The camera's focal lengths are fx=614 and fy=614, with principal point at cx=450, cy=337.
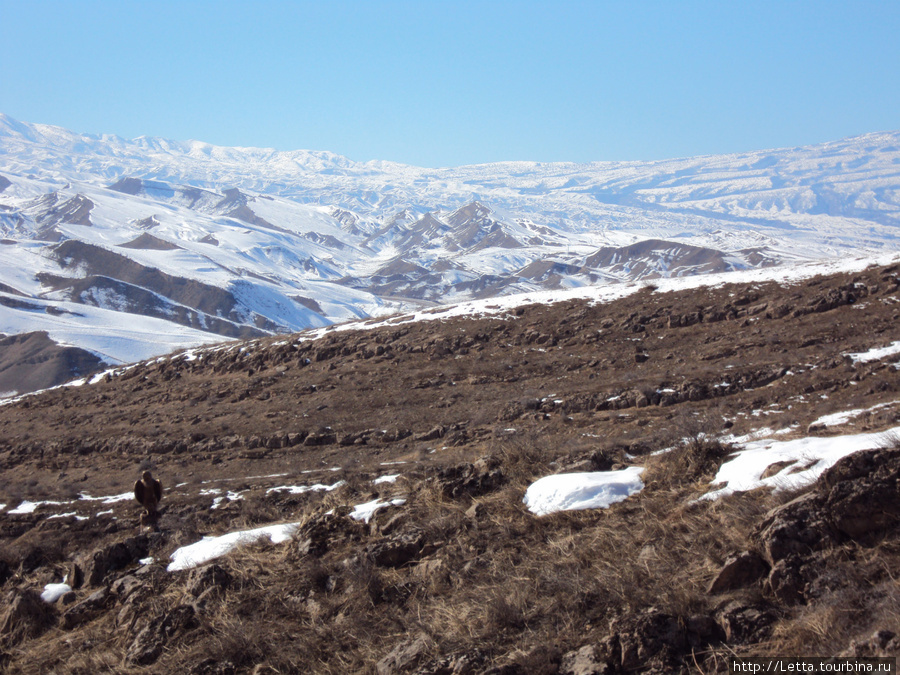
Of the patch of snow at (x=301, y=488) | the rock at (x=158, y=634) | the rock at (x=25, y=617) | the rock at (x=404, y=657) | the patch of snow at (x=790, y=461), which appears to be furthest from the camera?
the patch of snow at (x=301, y=488)

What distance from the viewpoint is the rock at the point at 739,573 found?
3436mm

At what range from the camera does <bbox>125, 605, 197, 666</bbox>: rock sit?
398 cm

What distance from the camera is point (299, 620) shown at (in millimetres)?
4117

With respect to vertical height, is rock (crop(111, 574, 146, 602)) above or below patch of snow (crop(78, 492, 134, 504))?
above

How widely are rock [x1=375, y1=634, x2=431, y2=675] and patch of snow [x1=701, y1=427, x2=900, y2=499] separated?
2515mm

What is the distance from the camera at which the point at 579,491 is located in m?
5.20

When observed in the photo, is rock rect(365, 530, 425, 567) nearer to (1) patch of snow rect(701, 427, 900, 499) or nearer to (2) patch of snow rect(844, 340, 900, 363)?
(1) patch of snow rect(701, 427, 900, 499)

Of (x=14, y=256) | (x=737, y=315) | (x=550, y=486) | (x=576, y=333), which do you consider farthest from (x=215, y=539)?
(x=14, y=256)

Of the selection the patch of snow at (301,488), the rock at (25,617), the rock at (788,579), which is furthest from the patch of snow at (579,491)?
the patch of snow at (301,488)

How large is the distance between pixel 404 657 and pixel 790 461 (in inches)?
133

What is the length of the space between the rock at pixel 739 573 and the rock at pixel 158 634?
11.2 ft

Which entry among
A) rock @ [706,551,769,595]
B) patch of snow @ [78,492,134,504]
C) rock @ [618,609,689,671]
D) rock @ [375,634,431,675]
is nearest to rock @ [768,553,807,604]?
rock @ [706,551,769,595]

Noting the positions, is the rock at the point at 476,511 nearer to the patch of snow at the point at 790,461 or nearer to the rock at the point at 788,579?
the patch of snow at the point at 790,461

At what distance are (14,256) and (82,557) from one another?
150336 millimetres
